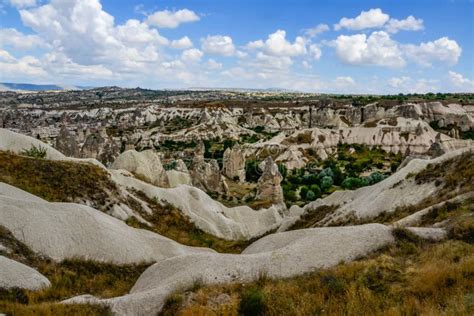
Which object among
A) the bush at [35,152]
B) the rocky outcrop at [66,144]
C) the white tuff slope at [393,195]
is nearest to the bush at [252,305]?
the white tuff slope at [393,195]

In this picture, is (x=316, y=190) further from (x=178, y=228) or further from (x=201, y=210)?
(x=178, y=228)

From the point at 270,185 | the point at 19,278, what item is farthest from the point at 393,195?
the point at 270,185

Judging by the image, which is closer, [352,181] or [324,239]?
[324,239]

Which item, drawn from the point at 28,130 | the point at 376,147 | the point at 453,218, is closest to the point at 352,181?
the point at 376,147

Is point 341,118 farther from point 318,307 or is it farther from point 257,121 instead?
point 318,307

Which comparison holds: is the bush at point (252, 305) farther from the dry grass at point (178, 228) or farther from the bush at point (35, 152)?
the bush at point (35, 152)

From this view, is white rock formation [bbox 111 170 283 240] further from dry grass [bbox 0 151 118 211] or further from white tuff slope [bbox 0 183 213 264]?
white tuff slope [bbox 0 183 213 264]
